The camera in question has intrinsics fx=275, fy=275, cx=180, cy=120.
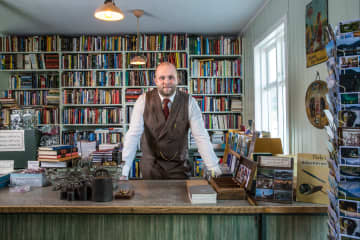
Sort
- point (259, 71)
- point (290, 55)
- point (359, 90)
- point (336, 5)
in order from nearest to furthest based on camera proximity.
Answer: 1. point (359, 90)
2. point (336, 5)
3. point (290, 55)
4. point (259, 71)

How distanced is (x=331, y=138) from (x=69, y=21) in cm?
467

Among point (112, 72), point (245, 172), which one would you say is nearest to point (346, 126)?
point (245, 172)

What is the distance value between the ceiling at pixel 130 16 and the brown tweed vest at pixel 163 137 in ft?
7.21

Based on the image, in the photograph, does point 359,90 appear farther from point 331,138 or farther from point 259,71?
point 259,71

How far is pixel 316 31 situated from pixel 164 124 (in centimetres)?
170

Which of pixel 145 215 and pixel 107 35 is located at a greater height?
pixel 107 35

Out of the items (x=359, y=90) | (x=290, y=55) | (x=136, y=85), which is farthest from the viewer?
(x=136, y=85)

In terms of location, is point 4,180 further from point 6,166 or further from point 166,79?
point 166,79

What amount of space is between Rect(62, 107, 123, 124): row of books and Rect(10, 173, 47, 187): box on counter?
11.9 ft

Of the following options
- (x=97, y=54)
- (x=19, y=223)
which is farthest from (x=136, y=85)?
(x=19, y=223)

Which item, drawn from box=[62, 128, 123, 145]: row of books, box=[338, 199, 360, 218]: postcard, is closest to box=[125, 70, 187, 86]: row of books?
box=[62, 128, 123, 145]: row of books

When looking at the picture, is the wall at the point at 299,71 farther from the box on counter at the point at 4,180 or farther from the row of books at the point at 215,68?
the box on counter at the point at 4,180

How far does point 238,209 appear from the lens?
51.5 inches

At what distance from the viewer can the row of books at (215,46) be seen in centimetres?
531
